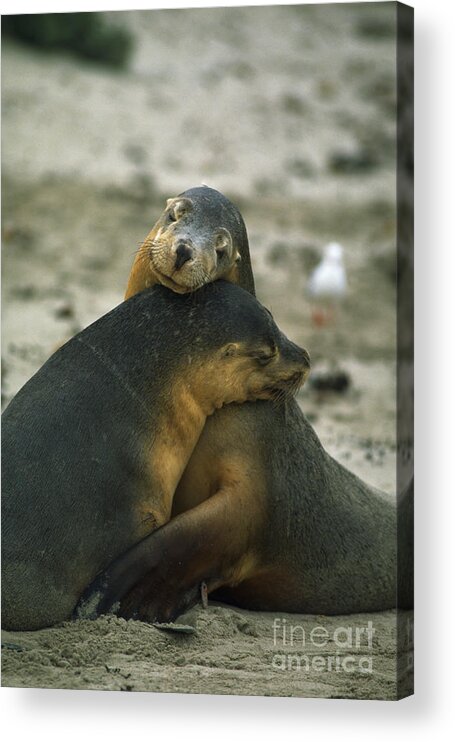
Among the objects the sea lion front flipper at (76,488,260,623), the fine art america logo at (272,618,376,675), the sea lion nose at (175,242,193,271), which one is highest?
the sea lion nose at (175,242,193,271)

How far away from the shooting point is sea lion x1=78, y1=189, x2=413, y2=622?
23.2 feet

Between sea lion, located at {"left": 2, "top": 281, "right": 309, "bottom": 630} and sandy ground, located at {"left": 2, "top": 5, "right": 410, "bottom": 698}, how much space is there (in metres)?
0.41

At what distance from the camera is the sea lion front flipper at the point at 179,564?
703 centimetres

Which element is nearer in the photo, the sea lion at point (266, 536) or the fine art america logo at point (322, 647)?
the sea lion at point (266, 536)

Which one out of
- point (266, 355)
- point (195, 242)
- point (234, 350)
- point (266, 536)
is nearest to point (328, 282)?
point (266, 355)

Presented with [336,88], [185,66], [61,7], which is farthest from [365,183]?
[61,7]

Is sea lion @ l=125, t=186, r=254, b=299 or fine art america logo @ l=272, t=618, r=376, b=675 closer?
sea lion @ l=125, t=186, r=254, b=299

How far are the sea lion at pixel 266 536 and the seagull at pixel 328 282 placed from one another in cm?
120

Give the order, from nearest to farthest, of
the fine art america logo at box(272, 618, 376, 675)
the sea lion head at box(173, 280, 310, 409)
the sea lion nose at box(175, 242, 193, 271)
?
1. the sea lion nose at box(175, 242, 193, 271)
2. the sea lion head at box(173, 280, 310, 409)
3. the fine art america logo at box(272, 618, 376, 675)

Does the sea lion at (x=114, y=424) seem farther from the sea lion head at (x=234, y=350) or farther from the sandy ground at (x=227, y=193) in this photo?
the sandy ground at (x=227, y=193)

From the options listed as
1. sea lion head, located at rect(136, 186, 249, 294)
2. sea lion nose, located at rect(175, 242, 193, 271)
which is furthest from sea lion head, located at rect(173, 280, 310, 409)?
sea lion nose, located at rect(175, 242, 193, 271)

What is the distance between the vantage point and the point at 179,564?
706cm

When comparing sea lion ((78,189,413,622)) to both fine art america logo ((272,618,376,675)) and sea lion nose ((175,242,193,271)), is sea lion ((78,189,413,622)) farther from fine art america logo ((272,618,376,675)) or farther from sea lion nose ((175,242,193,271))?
sea lion nose ((175,242,193,271))

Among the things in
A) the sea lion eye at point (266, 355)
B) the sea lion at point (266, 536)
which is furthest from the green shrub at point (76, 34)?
the sea lion eye at point (266, 355)
